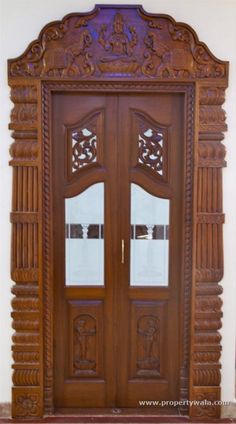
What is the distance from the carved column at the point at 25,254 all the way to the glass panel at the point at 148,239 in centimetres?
62


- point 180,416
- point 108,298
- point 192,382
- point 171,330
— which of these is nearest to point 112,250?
point 108,298

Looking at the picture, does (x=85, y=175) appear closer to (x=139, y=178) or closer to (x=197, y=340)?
(x=139, y=178)

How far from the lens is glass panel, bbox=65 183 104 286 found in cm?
265

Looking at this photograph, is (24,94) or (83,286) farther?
(83,286)

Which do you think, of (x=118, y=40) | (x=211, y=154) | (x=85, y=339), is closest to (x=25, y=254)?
(x=85, y=339)

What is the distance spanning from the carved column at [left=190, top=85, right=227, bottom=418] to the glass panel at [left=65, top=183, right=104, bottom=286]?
621mm

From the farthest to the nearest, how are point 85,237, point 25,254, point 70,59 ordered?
point 85,237, point 25,254, point 70,59

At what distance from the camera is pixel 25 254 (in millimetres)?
2566

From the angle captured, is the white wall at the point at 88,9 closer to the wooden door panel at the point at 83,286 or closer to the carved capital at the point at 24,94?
the carved capital at the point at 24,94

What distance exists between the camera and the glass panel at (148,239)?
2.66m

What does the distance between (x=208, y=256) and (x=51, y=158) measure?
3.79 feet

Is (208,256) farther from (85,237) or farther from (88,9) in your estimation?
(88,9)

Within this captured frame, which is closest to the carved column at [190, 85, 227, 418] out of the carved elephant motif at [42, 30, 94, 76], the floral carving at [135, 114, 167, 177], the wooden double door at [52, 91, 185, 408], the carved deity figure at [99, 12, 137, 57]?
the wooden double door at [52, 91, 185, 408]

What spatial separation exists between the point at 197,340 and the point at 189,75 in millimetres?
1633
